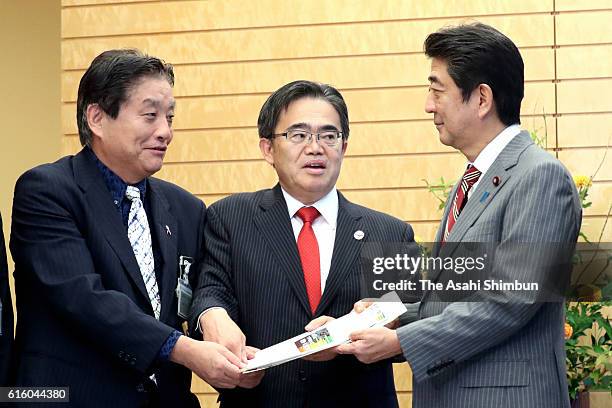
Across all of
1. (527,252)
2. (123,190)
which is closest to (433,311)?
(527,252)

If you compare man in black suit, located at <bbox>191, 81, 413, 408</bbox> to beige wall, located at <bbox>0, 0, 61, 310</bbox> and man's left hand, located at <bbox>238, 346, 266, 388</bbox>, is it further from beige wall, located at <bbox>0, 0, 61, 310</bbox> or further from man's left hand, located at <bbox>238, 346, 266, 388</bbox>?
beige wall, located at <bbox>0, 0, 61, 310</bbox>

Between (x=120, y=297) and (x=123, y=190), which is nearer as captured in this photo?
(x=120, y=297)

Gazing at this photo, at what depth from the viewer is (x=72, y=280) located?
286cm

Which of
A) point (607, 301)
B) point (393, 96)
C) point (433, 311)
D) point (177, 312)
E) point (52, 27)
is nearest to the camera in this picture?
point (433, 311)

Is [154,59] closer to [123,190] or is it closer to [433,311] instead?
[123,190]

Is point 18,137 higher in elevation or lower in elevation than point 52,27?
lower

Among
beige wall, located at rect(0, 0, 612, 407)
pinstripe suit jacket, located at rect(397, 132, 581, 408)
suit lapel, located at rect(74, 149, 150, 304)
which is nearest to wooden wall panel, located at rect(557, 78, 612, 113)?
beige wall, located at rect(0, 0, 612, 407)

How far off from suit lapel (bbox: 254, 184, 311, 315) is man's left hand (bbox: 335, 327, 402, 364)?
360 millimetres

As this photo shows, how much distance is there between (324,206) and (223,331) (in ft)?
1.88

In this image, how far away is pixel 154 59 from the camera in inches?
124

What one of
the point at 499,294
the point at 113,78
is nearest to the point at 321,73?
the point at 113,78

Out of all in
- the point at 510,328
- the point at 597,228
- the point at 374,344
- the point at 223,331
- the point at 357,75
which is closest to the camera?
the point at 510,328

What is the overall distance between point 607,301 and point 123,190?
8.46 ft

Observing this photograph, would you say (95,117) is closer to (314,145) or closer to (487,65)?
(314,145)
